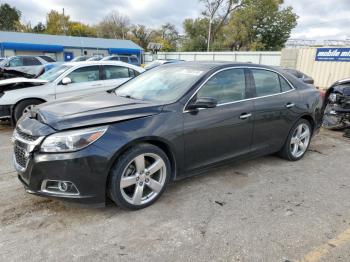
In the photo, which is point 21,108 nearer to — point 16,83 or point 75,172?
point 16,83

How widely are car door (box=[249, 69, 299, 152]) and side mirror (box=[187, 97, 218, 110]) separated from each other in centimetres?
93

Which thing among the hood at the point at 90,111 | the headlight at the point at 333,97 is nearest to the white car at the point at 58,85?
the hood at the point at 90,111

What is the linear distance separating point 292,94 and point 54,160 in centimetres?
363

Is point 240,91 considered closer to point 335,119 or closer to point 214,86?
point 214,86

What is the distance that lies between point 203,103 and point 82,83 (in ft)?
16.2

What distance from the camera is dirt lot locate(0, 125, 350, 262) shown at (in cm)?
268

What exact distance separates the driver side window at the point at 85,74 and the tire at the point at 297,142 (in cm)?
502

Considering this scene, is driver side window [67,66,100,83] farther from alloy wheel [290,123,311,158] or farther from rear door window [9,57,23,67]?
rear door window [9,57,23,67]

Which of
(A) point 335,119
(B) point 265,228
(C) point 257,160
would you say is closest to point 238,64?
(C) point 257,160

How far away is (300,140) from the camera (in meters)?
5.12

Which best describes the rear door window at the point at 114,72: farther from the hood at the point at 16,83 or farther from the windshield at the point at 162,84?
the windshield at the point at 162,84

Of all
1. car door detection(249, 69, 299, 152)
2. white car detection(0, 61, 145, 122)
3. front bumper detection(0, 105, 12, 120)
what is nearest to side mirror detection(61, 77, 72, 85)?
white car detection(0, 61, 145, 122)

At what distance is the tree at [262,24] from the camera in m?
43.4

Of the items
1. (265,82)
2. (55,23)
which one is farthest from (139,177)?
(55,23)
